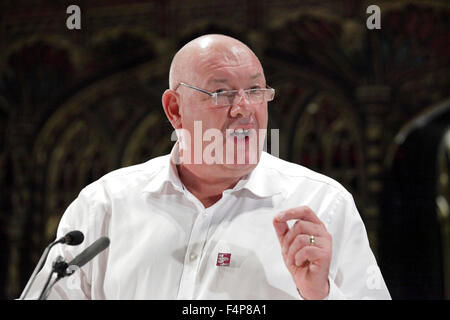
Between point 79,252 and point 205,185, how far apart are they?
1.33ft

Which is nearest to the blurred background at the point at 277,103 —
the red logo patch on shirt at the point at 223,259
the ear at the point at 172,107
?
the ear at the point at 172,107

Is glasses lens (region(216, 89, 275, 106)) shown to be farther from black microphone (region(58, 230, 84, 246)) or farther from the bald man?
black microphone (region(58, 230, 84, 246))

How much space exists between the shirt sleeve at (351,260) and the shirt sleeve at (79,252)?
628mm

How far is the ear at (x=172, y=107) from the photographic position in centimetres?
185

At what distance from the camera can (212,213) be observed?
1.73 meters

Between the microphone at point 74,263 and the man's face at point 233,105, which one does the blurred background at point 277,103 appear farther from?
the microphone at point 74,263

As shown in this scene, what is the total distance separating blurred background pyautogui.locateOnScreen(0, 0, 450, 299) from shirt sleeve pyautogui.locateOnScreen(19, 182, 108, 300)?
233cm

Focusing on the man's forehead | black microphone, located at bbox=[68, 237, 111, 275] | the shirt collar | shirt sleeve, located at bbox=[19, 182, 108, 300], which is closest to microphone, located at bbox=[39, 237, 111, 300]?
black microphone, located at bbox=[68, 237, 111, 275]

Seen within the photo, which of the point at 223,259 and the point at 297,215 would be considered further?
the point at 223,259

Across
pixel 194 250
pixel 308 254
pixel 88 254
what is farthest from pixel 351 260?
pixel 88 254

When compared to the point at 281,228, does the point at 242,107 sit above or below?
above

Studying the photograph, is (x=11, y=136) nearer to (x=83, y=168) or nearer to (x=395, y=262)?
(x=83, y=168)

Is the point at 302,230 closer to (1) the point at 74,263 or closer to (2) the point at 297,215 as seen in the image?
(2) the point at 297,215
